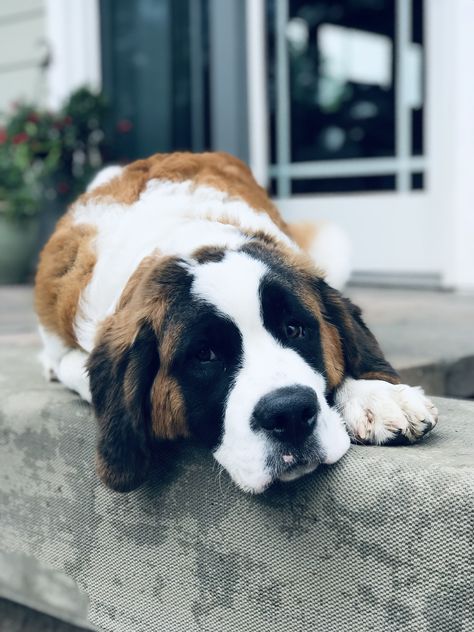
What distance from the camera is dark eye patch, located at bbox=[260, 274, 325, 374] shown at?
7.00 ft

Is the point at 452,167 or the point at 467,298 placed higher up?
the point at 452,167

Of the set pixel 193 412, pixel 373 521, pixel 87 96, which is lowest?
pixel 373 521

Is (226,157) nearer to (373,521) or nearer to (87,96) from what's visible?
(373,521)

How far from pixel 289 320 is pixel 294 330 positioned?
3cm

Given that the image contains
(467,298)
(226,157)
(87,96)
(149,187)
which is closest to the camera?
(149,187)

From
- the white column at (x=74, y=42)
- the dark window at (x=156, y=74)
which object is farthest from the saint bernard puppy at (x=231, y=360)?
the white column at (x=74, y=42)

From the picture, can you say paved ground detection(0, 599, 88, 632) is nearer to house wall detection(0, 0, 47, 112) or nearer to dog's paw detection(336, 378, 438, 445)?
dog's paw detection(336, 378, 438, 445)

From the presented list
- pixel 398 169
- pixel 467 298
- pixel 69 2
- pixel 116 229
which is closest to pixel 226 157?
pixel 116 229

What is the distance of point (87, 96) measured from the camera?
23.6ft

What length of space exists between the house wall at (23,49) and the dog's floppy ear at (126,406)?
20.2ft

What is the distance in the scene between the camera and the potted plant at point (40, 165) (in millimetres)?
7273

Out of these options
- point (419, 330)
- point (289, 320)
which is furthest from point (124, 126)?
point (289, 320)

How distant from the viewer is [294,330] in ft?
7.18

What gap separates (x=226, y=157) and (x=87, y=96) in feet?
13.5
